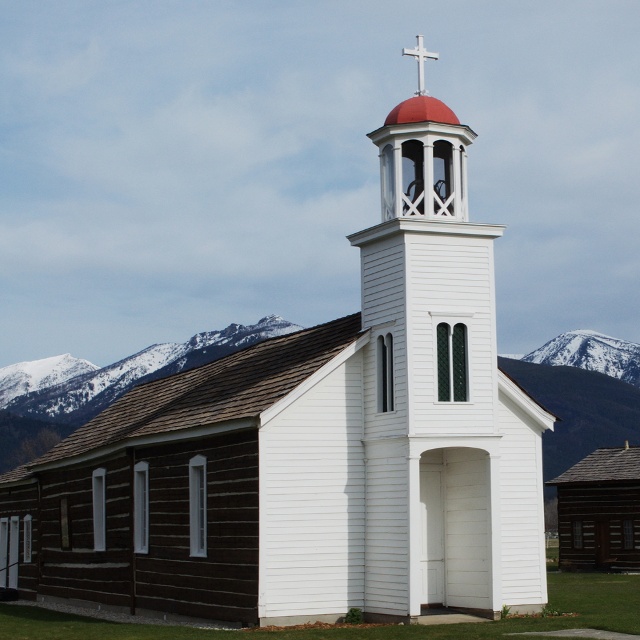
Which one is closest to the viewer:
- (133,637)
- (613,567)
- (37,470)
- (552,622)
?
(133,637)

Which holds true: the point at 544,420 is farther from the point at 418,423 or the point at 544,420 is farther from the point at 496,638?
the point at 496,638

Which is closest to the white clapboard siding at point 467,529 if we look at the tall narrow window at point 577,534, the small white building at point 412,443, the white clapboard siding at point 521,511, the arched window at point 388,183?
the small white building at point 412,443

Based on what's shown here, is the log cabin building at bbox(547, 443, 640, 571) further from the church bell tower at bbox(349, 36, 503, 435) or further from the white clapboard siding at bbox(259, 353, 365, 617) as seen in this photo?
the white clapboard siding at bbox(259, 353, 365, 617)

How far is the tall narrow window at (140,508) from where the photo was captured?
29.5 meters

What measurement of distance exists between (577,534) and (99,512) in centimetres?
2496

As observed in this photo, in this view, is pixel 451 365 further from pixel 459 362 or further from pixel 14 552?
pixel 14 552

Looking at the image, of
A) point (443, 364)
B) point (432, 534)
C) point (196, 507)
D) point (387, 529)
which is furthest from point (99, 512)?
point (443, 364)

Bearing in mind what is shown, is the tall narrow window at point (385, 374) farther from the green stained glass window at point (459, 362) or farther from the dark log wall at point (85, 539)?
the dark log wall at point (85, 539)

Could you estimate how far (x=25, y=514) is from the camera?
130ft

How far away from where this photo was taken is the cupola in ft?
83.3

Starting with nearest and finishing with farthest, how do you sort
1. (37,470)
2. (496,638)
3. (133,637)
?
(496,638) → (133,637) → (37,470)

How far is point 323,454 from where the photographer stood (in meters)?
24.7

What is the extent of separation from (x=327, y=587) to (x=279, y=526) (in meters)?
1.56

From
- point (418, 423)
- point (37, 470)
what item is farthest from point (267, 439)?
point (37, 470)
